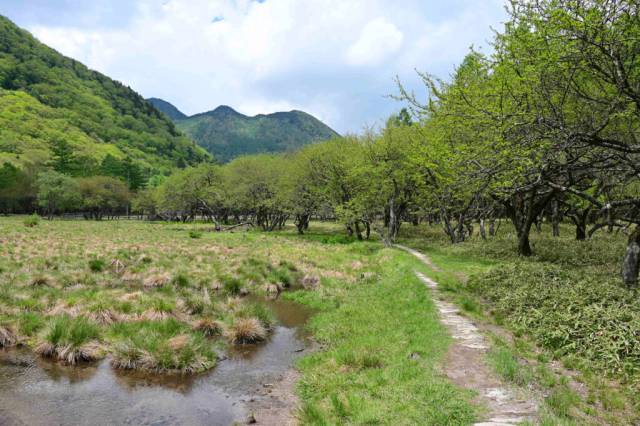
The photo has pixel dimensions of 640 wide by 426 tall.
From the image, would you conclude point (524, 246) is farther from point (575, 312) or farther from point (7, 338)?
point (7, 338)

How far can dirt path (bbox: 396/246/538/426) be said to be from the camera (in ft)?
20.2

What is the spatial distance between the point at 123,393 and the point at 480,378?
307 inches

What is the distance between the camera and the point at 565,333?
9445 millimetres

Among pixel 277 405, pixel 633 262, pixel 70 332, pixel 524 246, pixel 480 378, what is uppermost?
pixel 633 262

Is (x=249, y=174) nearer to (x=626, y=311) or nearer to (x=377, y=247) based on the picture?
(x=377, y=247)

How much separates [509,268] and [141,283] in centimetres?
1823

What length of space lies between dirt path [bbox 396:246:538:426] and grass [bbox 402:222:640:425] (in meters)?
0.28

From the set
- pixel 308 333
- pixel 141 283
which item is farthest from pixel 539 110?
pixel 141 283

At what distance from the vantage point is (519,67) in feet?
44.6

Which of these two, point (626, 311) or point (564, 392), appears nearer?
point (564, 392)

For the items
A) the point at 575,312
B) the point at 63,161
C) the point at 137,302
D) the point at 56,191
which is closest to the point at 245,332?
the point at 137,302

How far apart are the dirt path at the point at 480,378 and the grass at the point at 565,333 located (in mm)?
282

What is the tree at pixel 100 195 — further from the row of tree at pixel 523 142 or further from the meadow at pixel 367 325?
the meadow at pixel 367 325

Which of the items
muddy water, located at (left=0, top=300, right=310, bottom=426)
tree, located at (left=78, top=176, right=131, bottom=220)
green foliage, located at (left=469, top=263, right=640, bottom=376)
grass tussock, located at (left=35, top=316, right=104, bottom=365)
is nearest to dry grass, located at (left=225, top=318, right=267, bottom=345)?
muddy water, located at (left=0, top=300, right=310, bottom=426)
